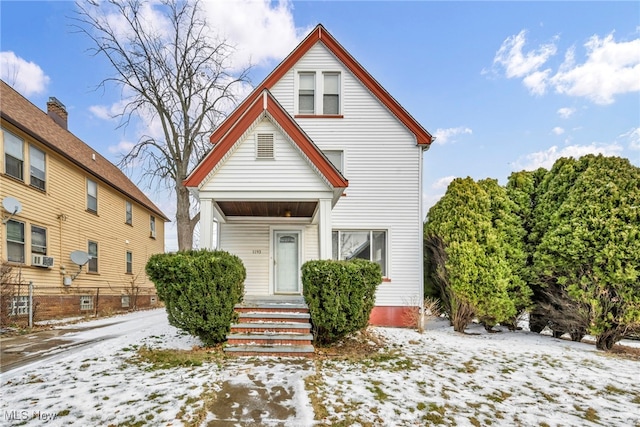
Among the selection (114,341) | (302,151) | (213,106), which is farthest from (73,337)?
(213,106)

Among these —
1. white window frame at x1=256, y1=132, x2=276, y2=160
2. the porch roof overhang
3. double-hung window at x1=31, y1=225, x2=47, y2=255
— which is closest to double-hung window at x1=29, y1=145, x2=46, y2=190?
double-hung window at x1=31, y1=225, x2=47, y2=255

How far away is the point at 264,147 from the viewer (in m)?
7.08

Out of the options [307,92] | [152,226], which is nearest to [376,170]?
[307,92]

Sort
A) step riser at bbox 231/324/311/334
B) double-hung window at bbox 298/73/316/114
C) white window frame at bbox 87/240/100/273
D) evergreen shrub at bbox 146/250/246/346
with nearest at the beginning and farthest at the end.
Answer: evergreen shrub at bbox 146/250/246/346 → step riser at bbox 231/324/311/334 → double-hung window at bbox 298/73/316/114 → white window frame at bbox 87/240/100/273

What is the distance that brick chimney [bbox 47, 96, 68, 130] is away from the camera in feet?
48.4

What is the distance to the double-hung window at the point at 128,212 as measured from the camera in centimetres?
1670

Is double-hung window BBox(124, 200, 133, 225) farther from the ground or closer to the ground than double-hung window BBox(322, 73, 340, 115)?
closer to the ground

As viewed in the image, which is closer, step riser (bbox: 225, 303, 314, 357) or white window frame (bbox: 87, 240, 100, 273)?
step riser (bbox: 225, 303, 314, 357)

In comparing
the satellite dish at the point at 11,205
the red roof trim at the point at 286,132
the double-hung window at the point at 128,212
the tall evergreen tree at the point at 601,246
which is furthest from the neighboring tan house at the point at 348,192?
the double-hung window at the point at 128,212

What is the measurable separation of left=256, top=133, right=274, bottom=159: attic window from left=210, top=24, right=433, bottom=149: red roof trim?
10.2 feet

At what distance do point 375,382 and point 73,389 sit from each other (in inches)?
158

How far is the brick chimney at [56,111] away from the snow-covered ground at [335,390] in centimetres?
1395

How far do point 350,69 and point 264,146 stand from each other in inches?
183

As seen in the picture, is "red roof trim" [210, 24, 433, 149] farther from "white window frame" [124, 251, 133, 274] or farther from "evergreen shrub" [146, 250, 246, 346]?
"white window frame" [124, 251, 133, 274]
